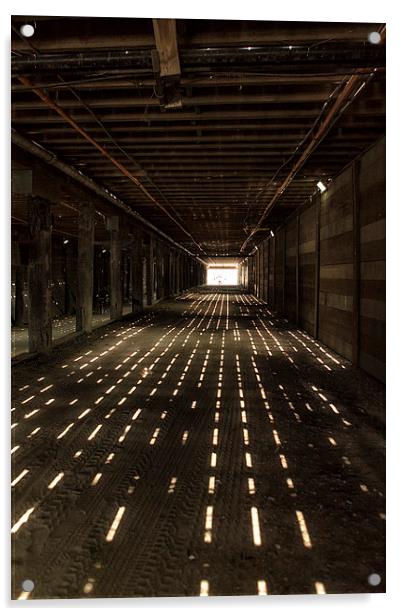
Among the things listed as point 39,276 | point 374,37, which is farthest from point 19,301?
point 374,37

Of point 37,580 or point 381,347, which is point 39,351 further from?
point 37,580

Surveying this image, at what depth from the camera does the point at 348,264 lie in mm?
10469

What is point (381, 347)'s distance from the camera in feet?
27.7

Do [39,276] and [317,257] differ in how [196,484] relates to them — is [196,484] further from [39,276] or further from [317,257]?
[317,257]

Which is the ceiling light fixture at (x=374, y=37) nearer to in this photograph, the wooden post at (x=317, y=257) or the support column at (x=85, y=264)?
the wooden post at (x=317, y=257)

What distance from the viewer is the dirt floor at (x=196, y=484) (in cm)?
324

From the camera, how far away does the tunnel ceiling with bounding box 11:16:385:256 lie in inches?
188

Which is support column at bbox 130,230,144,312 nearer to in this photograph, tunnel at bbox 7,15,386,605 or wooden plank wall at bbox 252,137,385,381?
tunnel at bbox 7,15,386,605

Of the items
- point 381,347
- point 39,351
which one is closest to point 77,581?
point 381,347

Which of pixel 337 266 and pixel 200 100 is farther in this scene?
pixel 337 266

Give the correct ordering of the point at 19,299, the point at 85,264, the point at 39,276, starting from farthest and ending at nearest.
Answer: the point at 19,299 → the point at 85,264 → the point at 39,276

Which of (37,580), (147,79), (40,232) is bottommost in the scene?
(37,580)

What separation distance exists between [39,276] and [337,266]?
7.42m

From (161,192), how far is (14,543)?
41.1 feet
